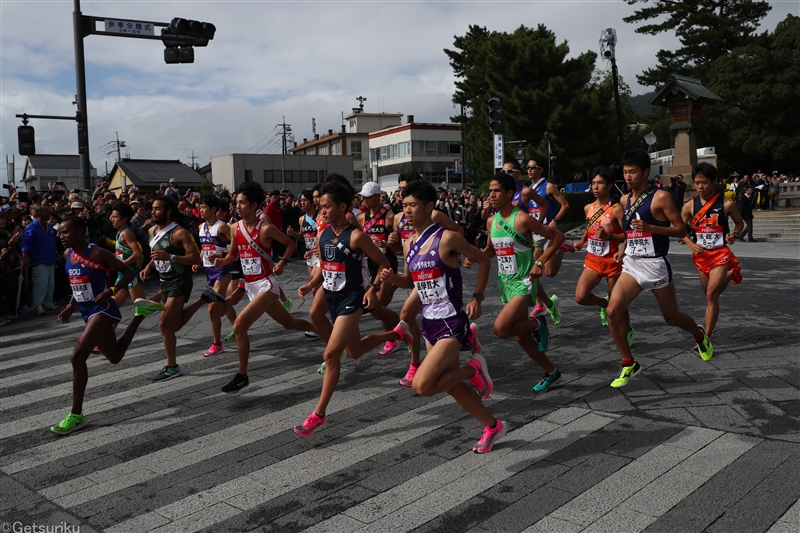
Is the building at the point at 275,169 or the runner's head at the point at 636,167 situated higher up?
the building at the point at 275,169

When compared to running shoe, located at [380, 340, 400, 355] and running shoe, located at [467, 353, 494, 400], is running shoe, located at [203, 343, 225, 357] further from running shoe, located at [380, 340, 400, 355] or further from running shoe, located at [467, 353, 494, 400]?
running shoe, located at [467, 353, 494, 400]

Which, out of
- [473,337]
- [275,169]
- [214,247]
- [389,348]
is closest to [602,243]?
[389,348]

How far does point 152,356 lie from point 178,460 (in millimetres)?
3799

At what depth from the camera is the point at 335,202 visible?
533cm

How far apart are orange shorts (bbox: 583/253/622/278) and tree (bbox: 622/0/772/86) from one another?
4498cm

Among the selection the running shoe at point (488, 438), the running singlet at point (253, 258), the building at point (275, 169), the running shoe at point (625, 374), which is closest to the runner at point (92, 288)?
the running singlet at point (253, 258)

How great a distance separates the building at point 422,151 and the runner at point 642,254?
7022 cm

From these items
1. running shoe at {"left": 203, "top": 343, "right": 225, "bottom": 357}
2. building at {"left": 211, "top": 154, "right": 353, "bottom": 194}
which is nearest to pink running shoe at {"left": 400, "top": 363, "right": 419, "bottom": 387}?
running shoe at {"left": 203, "top": 343, "right": 225, "bottom": 357}

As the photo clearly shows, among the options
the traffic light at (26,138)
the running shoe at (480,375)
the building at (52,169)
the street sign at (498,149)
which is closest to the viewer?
the running shoe at (480,375)

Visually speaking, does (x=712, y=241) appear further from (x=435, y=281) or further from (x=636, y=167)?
(x=435, y=281)

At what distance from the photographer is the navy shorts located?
5.38 meters

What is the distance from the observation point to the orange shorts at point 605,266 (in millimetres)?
7430

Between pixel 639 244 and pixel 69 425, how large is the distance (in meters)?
5.14

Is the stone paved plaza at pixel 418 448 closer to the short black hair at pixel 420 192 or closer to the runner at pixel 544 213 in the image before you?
the runner at pixel 544 213
